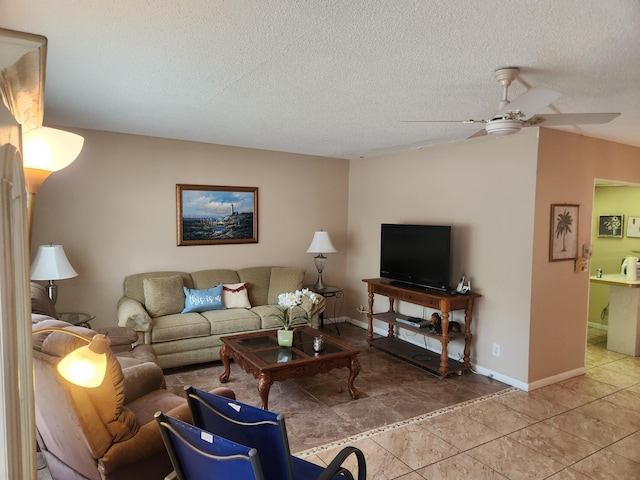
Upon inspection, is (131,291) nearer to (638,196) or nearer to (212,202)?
(212,202)

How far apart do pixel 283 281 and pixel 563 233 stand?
312 centimetres

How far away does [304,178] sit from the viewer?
5914 millimetres

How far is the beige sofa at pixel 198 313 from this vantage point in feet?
13.7

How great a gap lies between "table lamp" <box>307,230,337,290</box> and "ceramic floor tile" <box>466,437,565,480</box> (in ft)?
10.1

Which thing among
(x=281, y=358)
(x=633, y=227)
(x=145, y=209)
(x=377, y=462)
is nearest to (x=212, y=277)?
(x=145, y=209)

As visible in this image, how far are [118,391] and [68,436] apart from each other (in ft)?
0.90

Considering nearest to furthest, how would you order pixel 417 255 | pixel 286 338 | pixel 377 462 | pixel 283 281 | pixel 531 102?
pixel 531 102 < pixel 377 462 < pixel 286 338 < pixel 417 255 < pixel 283 281

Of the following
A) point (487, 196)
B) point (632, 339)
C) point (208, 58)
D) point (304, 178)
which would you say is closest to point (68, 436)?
point (208, 58)

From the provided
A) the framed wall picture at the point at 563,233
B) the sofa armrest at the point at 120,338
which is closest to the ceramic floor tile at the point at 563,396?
the framed wall picture at the point at 563,233

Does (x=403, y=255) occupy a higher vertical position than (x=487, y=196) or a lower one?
lower

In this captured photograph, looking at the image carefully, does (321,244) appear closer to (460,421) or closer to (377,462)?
(460,421)

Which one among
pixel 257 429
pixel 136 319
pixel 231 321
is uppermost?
pixel 257 429

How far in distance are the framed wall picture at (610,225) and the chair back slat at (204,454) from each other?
6238 millimetres

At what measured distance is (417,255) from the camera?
4.72 metres
